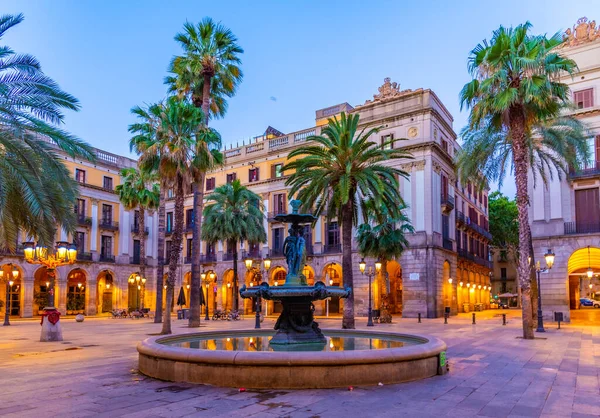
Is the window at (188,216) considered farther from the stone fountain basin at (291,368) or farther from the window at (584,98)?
the stone fountain basin at (291,368)

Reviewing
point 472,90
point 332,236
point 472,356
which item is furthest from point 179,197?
point 332,236

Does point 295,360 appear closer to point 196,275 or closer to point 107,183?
point 196,275

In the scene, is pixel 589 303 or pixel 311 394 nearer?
pixel 311 394

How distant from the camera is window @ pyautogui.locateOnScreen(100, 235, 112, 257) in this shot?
50.3 m

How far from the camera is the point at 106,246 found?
50781 millimetres

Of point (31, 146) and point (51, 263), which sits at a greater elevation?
point (31, 146)

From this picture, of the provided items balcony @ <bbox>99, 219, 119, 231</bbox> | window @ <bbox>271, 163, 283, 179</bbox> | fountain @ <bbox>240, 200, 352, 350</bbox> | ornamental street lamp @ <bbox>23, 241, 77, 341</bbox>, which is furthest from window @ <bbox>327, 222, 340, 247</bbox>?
fountain @ <bbox>240, 200, 352, 350</bbox>

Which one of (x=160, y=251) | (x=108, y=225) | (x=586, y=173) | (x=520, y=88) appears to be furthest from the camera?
(x=108, y=225)

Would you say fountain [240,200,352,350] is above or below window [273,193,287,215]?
below

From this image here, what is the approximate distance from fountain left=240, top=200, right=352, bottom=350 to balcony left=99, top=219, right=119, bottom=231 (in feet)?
136

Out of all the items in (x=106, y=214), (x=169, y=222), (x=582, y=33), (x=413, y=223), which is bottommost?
(x=413, y=223)

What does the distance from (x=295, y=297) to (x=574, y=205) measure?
26185 millimetres

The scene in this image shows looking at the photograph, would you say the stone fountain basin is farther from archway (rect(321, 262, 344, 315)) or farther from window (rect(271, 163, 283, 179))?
window (rect(271, 163, 283, 179))

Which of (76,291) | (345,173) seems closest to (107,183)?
(76,291)
